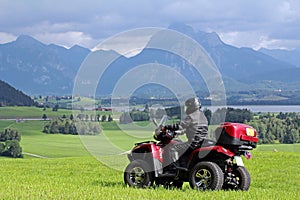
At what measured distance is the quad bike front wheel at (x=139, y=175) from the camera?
1301cm

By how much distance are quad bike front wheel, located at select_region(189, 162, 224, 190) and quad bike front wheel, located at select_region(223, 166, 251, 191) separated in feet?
1.85

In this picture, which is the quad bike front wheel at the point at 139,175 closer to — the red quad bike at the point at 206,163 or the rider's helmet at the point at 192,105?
the red quad bike at the point at 206,163

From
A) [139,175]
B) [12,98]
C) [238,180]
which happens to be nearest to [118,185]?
[139,175]

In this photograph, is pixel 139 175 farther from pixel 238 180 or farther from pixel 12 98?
pixel 12 98

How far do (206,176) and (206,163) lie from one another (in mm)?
323

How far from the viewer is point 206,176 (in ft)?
39.8

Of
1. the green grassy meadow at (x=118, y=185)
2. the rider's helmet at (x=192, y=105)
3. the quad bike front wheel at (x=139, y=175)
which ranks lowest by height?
the green grassy meadow at (x=118, y=185)

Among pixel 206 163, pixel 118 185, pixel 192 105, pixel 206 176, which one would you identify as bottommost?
pixel 118 185

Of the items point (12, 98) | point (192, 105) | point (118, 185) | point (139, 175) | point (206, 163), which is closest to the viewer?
point (206, 163)

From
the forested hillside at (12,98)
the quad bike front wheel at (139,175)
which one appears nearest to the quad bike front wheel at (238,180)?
the quad bike front wheel at (139,175)

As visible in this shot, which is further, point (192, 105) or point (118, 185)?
point (118, 185)

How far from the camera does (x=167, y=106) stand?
13.3 metres

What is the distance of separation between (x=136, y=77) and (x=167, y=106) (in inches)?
44.2

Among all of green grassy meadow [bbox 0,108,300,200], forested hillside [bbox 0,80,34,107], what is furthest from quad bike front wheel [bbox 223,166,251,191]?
forested hillside [bbox 0,80,34,107]
